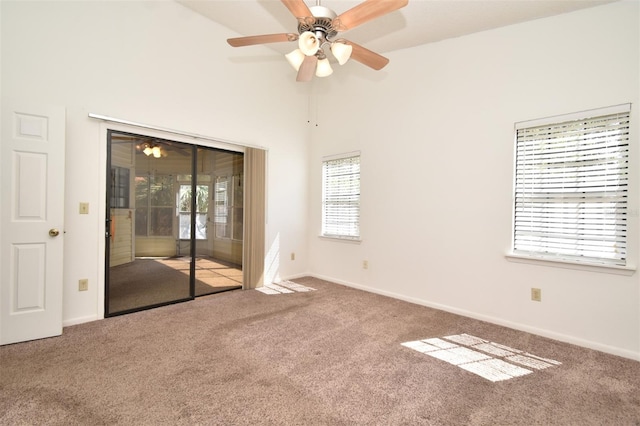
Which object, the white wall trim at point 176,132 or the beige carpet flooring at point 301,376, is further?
the white wall trim at point 176,132

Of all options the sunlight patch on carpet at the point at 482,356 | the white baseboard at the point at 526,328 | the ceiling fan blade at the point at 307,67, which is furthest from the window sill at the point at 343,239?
the ceiling fan blade at the point at 307,67

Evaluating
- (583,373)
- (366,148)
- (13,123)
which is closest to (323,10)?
(366,148)

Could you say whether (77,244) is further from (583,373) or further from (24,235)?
(583,373)

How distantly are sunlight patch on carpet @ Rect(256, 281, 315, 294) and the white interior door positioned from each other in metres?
2.31

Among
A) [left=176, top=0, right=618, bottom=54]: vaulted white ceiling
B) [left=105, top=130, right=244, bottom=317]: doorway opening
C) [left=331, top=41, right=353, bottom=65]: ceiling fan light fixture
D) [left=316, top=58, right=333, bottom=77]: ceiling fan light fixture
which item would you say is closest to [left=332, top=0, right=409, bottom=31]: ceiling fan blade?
[left=331, top=41, right=353, bottom=65]: ceiling fan light fixture

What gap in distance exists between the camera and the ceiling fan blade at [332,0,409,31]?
195 centimetres

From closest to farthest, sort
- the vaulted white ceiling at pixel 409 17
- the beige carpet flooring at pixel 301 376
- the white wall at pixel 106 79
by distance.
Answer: the beige carpet flooring at pixel 301 376
the white wall at pixel 106 79
the vaulted white ceiling at pixel 409 17

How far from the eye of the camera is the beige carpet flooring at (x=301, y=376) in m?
1.73

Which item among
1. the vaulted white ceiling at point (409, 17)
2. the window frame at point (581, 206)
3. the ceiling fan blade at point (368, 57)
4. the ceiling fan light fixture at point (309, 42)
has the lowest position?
the window frame at point (581, 206)

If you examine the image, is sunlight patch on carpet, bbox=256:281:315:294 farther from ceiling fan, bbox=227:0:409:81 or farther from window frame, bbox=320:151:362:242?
ceiling fan, bbox=227:0:409:81

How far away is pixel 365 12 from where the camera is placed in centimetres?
207

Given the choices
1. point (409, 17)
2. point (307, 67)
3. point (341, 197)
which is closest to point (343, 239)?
point (341, 197)

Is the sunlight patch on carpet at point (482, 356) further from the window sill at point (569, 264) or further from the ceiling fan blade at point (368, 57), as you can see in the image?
the ceiling fan blade at point (368, 57)

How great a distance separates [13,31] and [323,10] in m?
2.79
